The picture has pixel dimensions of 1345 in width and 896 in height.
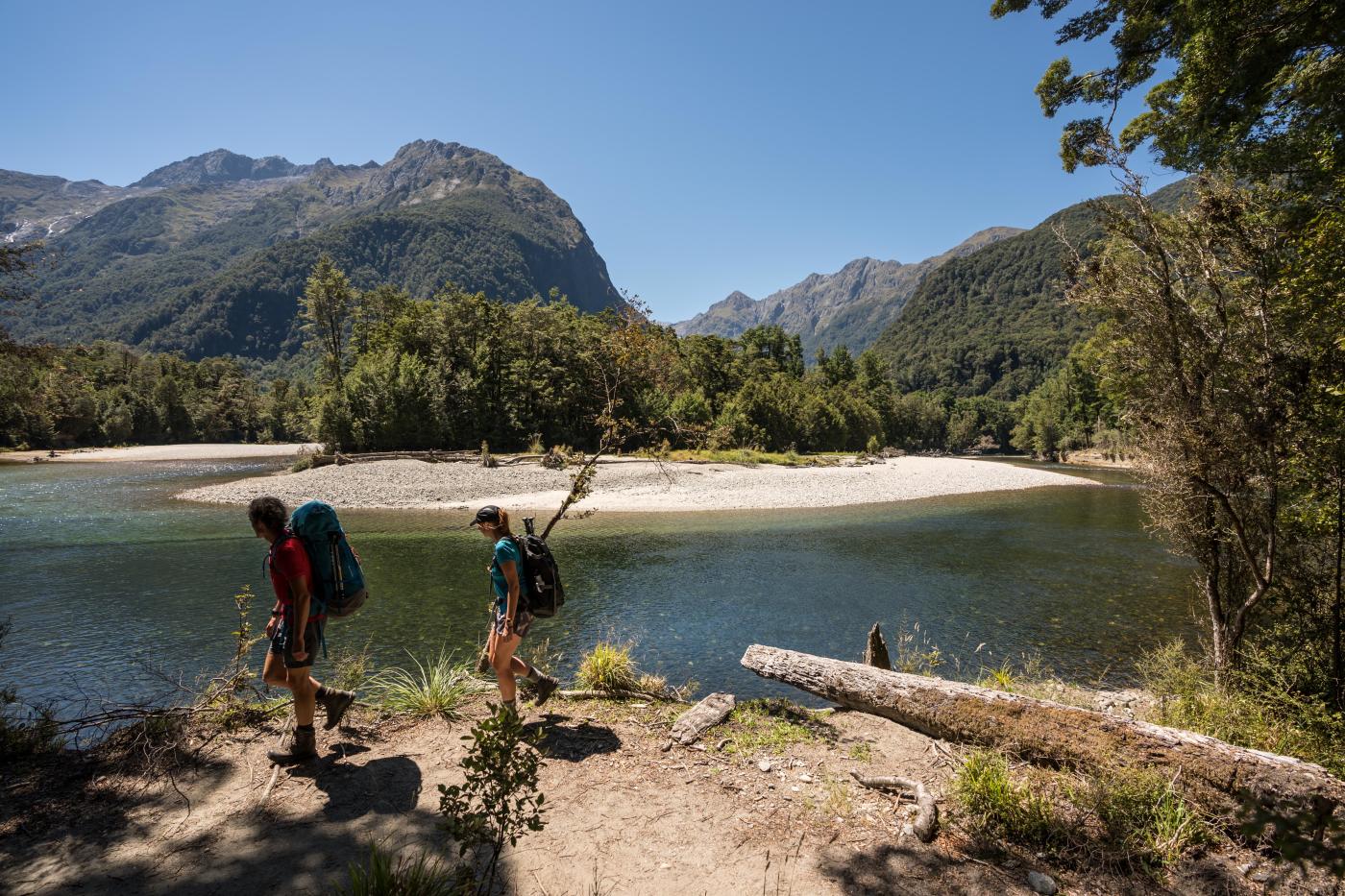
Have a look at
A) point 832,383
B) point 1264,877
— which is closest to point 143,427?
point 832,383

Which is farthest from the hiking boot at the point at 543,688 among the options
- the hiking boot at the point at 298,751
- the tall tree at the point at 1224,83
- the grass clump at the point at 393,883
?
the tall tree at the point at 1224,83

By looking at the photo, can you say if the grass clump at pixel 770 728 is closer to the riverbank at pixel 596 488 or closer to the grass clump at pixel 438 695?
the grass clump at pixel 438 695

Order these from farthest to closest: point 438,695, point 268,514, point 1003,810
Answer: point 438,695 < point 268,514 < point 1003,810

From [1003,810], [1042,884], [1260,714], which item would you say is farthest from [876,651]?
[1042,884]

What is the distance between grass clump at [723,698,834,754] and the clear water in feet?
9.24

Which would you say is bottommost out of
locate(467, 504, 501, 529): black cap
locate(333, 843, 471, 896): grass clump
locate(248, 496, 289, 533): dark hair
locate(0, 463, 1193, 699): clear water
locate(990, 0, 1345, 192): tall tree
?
locate(0, 463, 1193, 699): clear water

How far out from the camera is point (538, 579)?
5.55m

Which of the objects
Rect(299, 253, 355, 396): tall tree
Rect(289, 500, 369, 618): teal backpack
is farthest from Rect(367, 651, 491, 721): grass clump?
Rect(299, 253, 355, 396): tall tree

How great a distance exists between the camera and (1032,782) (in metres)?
4.64

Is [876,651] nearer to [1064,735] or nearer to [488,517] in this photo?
[1064,735]

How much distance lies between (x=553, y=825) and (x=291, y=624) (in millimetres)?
2548

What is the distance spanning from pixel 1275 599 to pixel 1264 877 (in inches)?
191

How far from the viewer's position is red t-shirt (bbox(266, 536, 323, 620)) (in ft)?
14.9

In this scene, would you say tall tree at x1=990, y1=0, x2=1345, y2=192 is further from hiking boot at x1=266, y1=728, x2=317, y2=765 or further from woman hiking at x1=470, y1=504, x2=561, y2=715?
hiking boot at x1=266, y1=728, x2=317, y2=765
